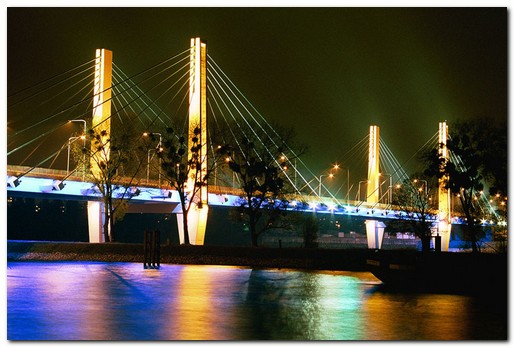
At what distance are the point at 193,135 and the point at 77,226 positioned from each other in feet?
116

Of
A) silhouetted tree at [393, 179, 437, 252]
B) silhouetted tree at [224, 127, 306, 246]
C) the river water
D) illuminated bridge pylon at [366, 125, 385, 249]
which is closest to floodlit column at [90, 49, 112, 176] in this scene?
silhouetted tree at [224, 127, 306, 246]

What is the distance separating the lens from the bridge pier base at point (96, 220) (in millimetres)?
43487

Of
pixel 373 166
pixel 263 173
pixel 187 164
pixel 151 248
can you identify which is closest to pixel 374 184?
pixel 373 166

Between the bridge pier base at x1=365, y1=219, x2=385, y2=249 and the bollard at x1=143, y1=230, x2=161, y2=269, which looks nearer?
the bollard at x1=143, y1=230, x2=161, y2=269

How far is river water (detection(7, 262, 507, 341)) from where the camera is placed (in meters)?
11.6

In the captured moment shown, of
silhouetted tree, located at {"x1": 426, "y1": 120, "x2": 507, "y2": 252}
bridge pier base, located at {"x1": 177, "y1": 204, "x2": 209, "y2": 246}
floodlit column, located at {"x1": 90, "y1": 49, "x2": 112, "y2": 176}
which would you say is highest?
floodlit column, located at {"x1": 90, "y1": 49, "x2": 112, "y2": 176}

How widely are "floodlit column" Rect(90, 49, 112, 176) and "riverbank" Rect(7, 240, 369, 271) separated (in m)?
6.86

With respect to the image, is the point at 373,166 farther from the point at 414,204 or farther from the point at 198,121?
the point at 198,121

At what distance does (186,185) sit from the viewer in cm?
4319

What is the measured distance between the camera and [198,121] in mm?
41281

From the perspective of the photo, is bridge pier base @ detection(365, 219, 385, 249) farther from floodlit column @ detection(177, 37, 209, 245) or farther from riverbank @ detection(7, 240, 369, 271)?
riverbank @ detection(7, 240, 369, 271)

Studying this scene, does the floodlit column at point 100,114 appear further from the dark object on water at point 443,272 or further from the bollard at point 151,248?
the dark object on water at point 443,272

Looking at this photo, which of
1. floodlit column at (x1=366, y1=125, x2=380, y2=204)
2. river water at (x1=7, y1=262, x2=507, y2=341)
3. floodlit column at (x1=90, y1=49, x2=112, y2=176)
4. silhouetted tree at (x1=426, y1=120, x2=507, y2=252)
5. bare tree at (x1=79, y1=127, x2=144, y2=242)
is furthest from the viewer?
floodlit column at (x1=366, y1=125, x2=380, y2=204)

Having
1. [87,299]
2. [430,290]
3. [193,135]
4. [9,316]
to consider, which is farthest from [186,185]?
[9,316]
